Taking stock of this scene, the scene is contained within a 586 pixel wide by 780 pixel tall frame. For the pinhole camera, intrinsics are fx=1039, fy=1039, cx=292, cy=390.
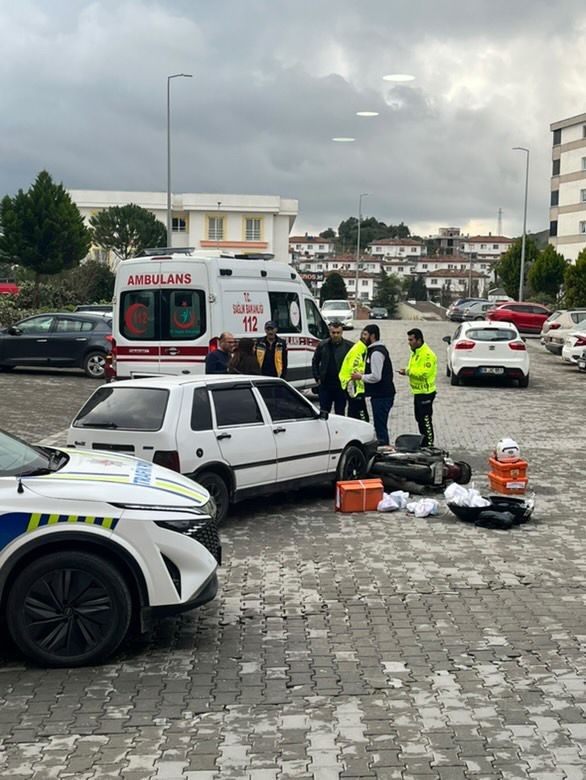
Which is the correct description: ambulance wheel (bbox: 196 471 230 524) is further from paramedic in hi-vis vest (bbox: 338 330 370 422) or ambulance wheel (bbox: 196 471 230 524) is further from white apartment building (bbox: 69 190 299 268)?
white apartment building (bbox: 69 190 299 268)

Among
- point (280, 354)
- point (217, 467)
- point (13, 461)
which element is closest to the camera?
point (13, 461)

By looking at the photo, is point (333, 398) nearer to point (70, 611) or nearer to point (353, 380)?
point (353, 380)

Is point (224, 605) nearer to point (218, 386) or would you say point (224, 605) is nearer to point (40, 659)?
point (40, 659)

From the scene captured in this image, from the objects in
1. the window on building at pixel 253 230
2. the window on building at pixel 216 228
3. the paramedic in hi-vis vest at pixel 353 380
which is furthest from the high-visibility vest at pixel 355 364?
the window on building at pixel 216 228

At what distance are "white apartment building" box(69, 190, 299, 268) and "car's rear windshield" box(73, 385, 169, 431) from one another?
3091 inches

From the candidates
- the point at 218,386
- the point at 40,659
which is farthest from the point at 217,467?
the point at 40,659

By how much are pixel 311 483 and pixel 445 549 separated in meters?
2.29

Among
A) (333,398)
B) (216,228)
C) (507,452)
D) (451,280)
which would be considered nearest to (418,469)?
(507,452)

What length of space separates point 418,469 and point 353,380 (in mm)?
2520

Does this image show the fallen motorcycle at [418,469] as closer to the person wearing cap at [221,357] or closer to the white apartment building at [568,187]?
the person wearing cap at [221,357]

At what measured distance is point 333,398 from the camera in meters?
14.8

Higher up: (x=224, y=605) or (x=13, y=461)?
(x=13, y=461)

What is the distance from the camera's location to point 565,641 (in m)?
6.71

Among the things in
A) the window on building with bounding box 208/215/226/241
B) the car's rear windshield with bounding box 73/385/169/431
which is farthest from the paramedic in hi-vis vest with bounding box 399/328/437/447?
the window on building with bounding box 208/215/226/241
